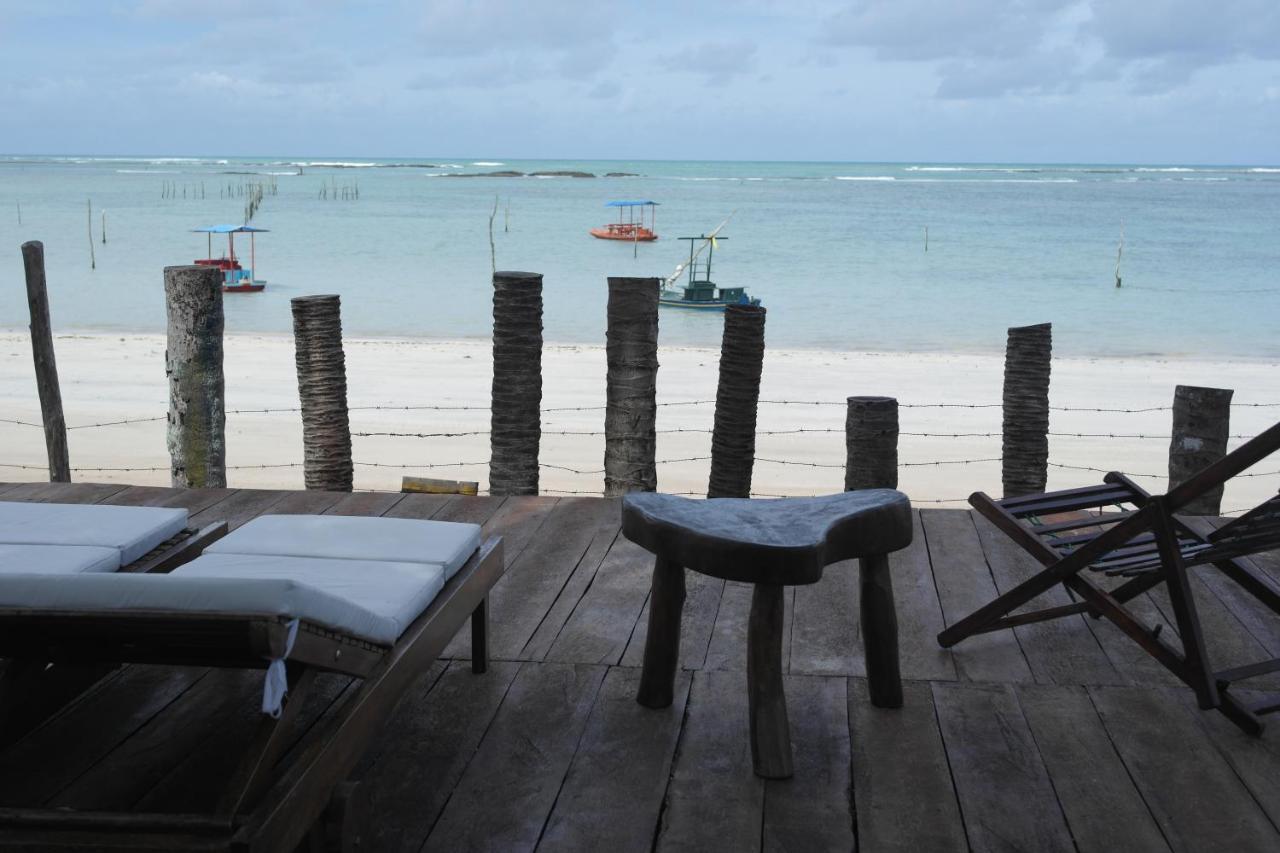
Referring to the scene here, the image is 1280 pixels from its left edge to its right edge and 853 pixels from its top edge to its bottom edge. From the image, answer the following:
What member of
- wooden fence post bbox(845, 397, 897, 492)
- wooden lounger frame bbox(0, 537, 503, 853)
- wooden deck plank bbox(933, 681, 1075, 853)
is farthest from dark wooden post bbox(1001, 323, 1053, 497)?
wooden lounger frame bbox(0, 537, 503, 853)

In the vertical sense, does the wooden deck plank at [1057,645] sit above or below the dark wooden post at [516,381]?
below

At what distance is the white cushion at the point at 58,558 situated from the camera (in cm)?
246

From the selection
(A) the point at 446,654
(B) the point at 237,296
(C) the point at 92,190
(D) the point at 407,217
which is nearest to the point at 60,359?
(B) the point at 237,296

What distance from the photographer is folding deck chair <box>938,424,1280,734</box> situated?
2.60 meters

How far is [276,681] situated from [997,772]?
4.96 feet

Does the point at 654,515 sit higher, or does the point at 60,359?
the point at 654,515

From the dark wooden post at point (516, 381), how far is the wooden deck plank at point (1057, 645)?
212cm

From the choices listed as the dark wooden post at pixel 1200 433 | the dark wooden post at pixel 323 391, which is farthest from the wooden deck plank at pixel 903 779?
the dark wooden post at pixel 323 391

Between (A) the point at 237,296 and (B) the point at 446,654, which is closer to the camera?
(B) the point at 446,654

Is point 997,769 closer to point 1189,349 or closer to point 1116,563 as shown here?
point 1116,563

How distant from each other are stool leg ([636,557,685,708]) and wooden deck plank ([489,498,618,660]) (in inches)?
18.0

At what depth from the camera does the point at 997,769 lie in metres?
2.47

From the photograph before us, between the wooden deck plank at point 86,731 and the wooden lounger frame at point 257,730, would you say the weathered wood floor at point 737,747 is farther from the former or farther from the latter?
the wooden lounger frame at point 257,730

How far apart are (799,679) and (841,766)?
1.64ft
